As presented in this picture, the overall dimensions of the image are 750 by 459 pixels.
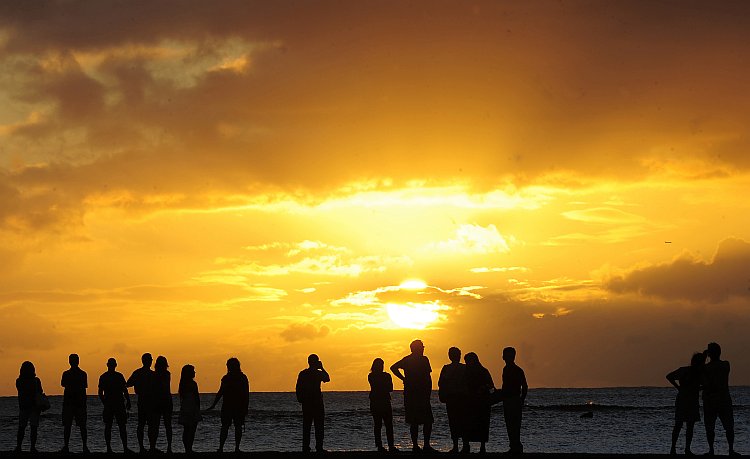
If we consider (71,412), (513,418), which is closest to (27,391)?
(71,412)

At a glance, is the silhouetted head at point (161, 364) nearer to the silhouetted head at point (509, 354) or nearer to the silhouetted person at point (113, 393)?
the silhouetted person at point (113, 393)

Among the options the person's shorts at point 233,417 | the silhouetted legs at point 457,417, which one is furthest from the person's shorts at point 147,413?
the silhouetted legs at point 457,417

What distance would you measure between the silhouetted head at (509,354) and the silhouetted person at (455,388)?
4.90 ft

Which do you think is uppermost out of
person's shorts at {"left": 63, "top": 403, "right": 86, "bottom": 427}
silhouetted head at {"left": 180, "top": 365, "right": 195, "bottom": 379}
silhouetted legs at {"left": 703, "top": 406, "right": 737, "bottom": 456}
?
silhouetted head at {"left": 180, "top": 365, "right": 195, "bottom": 379}

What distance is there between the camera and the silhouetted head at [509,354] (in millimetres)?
18312

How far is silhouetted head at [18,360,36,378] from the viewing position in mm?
21692

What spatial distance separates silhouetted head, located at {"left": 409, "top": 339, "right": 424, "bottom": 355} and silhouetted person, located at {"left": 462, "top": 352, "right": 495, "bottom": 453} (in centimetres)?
112

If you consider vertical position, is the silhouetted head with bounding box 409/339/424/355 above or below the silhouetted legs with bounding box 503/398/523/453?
above

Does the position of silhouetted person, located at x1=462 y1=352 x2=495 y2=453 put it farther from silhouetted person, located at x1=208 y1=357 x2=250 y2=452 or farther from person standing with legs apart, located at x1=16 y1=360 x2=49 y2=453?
person standing with legs apart, located at x1=16 y1=360 x2=49 y2=453

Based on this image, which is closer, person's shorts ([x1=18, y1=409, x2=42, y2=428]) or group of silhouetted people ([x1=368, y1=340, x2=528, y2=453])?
group of silhouetted people ([x1=368, y1=340, x2=528, y2=453])

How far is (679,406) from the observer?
2053cm

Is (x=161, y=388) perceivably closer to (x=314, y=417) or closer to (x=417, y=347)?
(x=314, y=417)

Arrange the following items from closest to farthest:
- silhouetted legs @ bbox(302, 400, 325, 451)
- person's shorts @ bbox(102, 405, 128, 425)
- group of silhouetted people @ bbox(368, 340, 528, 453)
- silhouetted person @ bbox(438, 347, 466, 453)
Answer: group of silhouetted people @ bbox(368, 340, 528, 453), silhouetted person @ bbox(438, 347, 466, 453), silhouetted legs @ bbox(302, 400, 325, 451), person's shorts @ bbox(102, 405, 128, 425)

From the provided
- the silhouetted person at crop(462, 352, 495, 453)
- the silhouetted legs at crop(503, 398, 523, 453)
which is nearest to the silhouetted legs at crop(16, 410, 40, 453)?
the silhouetted person at crop(462, 352, 495, 453)
